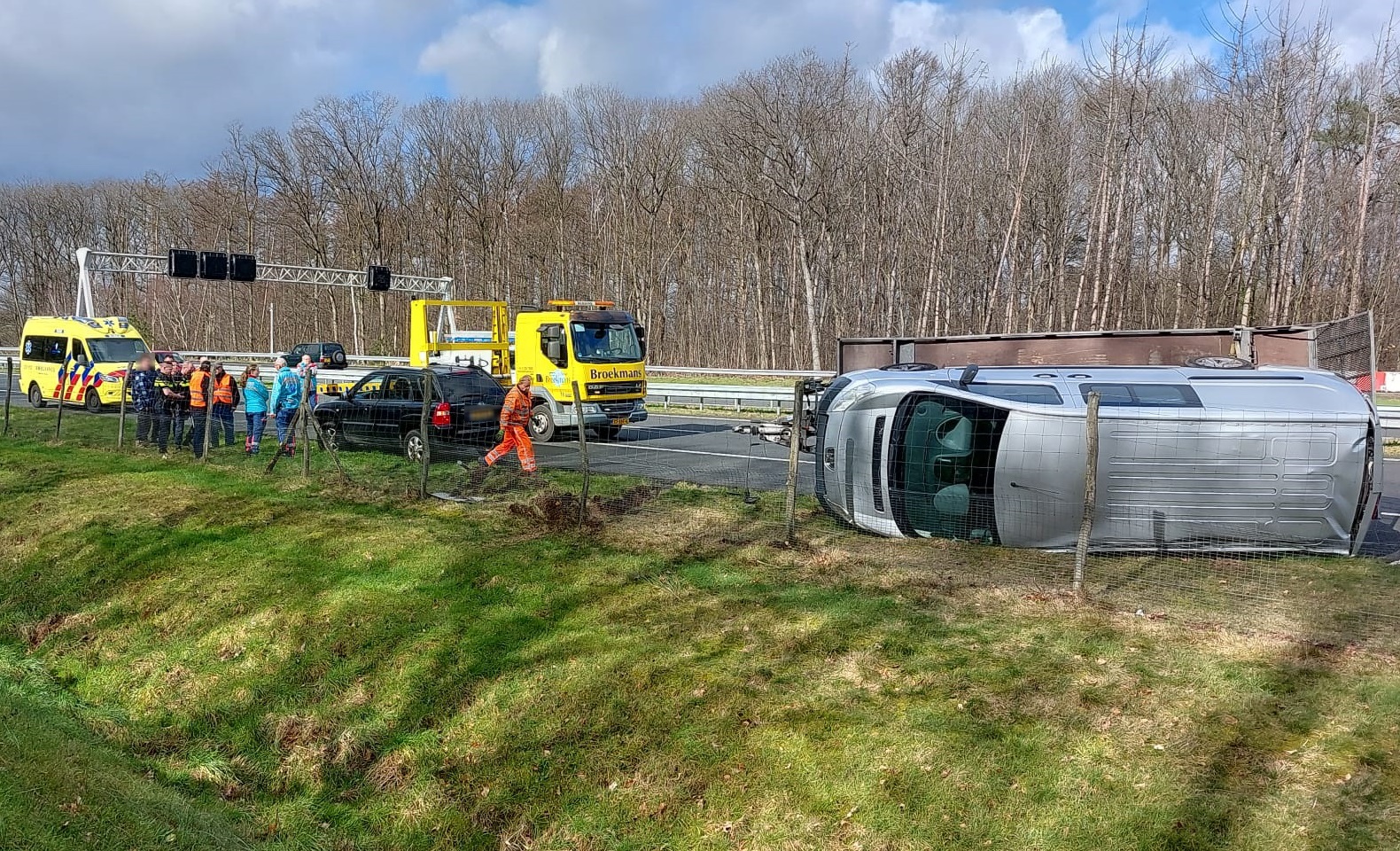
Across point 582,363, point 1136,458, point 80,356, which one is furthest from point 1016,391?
point 80,356

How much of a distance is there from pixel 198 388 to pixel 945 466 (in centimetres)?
1175

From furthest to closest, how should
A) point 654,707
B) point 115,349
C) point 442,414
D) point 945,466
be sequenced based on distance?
point 115,349 < point 442,414 < point 945,466 < point 654,707

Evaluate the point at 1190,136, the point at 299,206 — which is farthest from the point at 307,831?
the point at 299,206

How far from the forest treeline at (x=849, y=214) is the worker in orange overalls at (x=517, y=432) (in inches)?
872

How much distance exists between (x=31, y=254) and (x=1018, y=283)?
71.1 meters

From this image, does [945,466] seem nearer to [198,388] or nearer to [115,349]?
[198,388]

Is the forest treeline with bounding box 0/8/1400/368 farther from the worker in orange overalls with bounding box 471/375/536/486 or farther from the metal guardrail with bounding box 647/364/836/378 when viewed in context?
the worker in orange overalls with bounding box 471/375/536/486

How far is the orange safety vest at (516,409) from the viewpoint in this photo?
1148 cm

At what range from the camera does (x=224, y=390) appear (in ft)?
48.0

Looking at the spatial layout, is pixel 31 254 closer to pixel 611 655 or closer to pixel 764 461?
pixel 764 461

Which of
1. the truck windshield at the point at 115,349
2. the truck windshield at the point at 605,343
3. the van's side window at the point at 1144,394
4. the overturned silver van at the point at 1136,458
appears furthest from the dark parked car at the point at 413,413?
the truck windshield at the point at 115,349

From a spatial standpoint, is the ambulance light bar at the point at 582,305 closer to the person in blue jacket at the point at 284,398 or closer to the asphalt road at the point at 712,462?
the asphalt road at the point at 712,462

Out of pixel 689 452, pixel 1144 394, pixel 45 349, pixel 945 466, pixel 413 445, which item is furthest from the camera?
pixel 45 349

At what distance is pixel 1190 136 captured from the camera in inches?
1298
